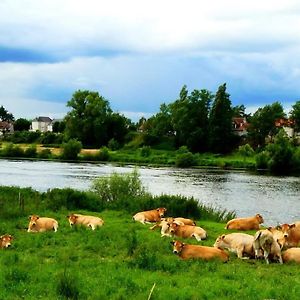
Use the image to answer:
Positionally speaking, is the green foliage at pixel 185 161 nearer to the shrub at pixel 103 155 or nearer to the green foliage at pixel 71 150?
the shrub at pixel 103 155

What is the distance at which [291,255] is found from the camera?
44.9ft

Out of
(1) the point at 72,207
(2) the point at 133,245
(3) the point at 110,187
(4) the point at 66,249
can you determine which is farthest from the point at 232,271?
(3) the point at 110,187

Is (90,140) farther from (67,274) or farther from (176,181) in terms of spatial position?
(67,274)

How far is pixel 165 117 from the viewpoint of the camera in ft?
460

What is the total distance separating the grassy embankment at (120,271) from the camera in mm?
10070

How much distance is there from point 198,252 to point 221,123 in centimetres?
10966

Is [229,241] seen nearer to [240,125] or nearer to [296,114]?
[296,114]

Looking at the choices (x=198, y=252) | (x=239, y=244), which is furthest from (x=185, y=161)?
(x=198, y=252)

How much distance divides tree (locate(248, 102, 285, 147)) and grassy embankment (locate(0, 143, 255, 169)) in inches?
523

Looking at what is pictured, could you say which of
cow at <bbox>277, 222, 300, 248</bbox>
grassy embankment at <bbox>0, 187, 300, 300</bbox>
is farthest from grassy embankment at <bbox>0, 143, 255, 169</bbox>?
grassy embankment at <bbox>0, 187, 300, 300</bbox>

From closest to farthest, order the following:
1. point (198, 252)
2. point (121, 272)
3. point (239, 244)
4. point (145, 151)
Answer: point (121, 272) < point (198, 252) < point (239, 244) < point (145, 151)

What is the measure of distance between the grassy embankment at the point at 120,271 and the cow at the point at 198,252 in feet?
0.71

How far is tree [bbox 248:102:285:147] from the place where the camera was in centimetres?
12650

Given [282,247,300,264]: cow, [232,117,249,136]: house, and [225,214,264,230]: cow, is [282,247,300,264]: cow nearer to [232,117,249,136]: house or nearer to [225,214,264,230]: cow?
[225,214,264,230]: cow
